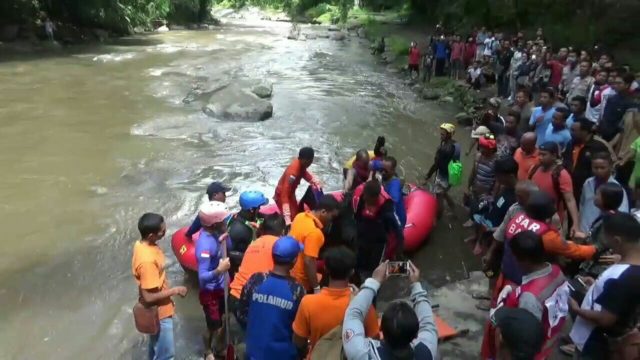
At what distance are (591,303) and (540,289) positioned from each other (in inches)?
10.4

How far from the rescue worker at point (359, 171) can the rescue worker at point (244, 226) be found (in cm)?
151

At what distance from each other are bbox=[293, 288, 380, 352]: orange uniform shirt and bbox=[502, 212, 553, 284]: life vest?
1183 millimetres

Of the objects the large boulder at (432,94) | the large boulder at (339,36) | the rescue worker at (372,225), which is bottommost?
the large boulder at (339,36)

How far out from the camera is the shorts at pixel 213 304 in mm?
4320

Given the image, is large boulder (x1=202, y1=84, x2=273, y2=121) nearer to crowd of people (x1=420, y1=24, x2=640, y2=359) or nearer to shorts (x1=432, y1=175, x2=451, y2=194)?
crowd of people (x1=420, y1=24, x2=640, y2=359)

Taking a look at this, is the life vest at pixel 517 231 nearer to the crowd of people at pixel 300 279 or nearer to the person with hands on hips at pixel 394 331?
the crowd of people at pixel 300 279

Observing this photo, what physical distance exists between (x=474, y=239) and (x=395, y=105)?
9819 mm

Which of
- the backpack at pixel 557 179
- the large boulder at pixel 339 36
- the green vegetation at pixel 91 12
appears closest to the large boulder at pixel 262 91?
the backpack at pixel 557 179

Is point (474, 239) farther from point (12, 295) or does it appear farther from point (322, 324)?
point (12, 295)

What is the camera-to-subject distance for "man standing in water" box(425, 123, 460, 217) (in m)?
7.13

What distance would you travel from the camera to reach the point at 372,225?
16.0 feet

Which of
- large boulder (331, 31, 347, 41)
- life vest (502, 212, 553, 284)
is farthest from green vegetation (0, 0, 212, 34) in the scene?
life vest (502, 212, 553, 284)

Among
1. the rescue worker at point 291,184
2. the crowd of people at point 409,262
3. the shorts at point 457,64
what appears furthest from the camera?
the shorts at point 457,64

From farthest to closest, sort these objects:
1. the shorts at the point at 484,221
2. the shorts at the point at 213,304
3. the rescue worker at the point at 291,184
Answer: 1. the rescue worker at the point at 291,184
2. the shorts at the point at 484,221
3. the shorts at the point at 213,304
